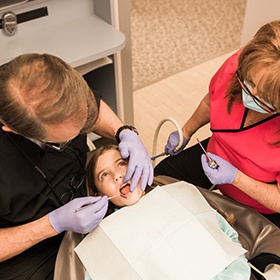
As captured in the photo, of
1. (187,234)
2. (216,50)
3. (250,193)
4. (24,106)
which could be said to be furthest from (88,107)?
(216,50)

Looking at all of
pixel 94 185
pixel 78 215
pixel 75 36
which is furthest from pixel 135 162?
pixel 75 36

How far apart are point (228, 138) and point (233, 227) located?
0.29 m

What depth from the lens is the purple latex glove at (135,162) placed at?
138cm

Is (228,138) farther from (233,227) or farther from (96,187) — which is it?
(96,187)

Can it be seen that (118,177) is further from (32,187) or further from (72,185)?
(32,187)

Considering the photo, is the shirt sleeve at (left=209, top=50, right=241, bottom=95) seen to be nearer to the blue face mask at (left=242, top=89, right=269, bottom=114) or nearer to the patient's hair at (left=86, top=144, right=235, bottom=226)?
the blue face mask at (left=242, top=89, right=269, bottom=114)

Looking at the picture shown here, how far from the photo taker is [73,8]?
1.91m

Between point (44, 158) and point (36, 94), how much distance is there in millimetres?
331

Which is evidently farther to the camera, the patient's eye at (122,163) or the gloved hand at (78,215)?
the patient's eye at (122,163)

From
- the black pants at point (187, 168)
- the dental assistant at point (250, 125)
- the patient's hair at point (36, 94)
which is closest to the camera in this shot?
the patient's hair at point (36, 94)

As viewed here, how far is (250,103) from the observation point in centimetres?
129

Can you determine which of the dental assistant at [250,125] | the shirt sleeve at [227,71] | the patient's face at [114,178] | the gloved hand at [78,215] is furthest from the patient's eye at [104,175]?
the shirt sleeve at [227,71]

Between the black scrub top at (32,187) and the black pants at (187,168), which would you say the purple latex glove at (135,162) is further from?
the black pants at (187,168)

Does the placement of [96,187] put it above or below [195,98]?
above
